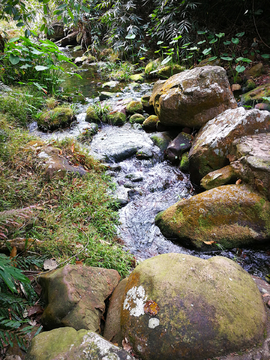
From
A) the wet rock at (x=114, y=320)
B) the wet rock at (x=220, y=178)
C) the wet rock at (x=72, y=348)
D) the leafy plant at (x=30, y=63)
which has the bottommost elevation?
the wet rock at (x=220, y=178)

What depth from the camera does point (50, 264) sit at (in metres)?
2.01

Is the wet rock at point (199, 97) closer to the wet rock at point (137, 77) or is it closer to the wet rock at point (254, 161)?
the wet rock at point (254, 161)

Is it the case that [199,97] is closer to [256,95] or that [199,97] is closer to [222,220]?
[256,95]

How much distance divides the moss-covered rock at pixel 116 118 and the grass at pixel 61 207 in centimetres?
211

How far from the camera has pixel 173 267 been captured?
1.66m

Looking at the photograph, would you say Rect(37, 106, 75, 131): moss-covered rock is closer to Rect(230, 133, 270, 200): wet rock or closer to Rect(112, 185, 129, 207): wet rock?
Rect(112, 185, 129, 207): wet rock

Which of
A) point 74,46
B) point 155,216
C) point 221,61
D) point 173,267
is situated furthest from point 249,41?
point 74,46

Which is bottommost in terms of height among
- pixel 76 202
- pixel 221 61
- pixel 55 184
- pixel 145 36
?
pixel 76 202

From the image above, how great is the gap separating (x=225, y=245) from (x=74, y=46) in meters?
16.2

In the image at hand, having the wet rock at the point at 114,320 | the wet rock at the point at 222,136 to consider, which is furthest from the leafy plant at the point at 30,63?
the wet rock at the point at 114,320

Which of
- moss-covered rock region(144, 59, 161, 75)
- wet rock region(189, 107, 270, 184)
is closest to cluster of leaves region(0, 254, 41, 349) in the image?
wet rock region(189, 107, 270, 184)

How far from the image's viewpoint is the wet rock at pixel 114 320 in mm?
1559

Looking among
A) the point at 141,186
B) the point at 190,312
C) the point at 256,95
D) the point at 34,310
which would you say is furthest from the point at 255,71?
the point at 34,310

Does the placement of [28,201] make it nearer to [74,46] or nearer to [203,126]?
[203,126]
